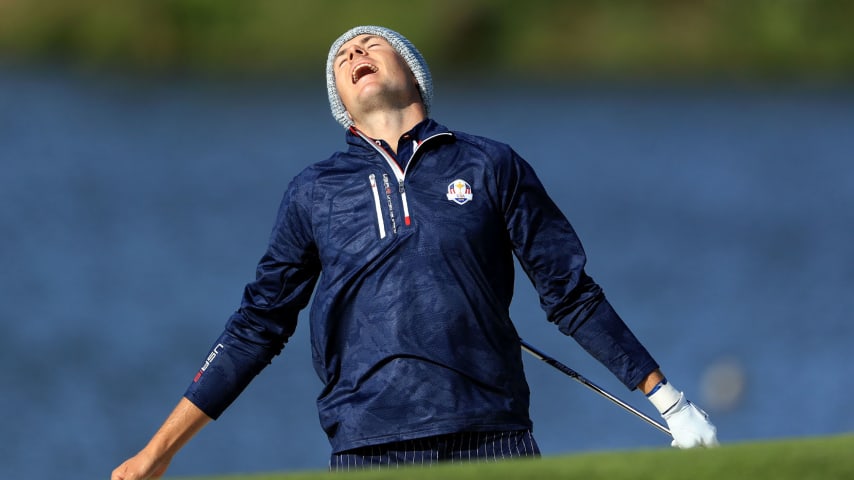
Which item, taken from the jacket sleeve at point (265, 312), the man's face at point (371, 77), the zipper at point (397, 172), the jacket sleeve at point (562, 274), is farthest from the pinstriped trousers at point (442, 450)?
the man's face at point (371, 77)

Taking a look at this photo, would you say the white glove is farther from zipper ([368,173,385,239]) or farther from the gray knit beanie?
the gray knit beanie

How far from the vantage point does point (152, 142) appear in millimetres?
30938

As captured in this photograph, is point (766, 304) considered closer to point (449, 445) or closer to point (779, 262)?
point (779, 262)

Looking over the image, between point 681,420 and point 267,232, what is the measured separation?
19.4 meters

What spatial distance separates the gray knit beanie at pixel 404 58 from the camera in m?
4.94

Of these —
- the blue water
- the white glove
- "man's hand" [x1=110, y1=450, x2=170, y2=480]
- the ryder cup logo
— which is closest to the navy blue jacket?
the ryder cup logo

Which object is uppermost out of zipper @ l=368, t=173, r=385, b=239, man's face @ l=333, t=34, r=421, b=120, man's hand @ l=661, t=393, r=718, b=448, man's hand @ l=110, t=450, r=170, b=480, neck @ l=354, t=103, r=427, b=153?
man's face @ l=333, t=34, r=421, b=120

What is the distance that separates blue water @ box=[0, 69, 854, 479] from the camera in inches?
663

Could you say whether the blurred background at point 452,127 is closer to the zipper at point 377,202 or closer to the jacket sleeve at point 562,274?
the jacket sleeve at point 562,274

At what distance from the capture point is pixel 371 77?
4.77 m

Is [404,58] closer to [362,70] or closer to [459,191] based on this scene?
[362,70]

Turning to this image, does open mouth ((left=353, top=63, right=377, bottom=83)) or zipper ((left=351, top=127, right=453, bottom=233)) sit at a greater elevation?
open mouth ((left=353, top=63, right=377, bottom=83))

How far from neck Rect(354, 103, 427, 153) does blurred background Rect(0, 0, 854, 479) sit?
1010cm

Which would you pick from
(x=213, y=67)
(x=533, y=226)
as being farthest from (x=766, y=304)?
(x=213, y=67)
